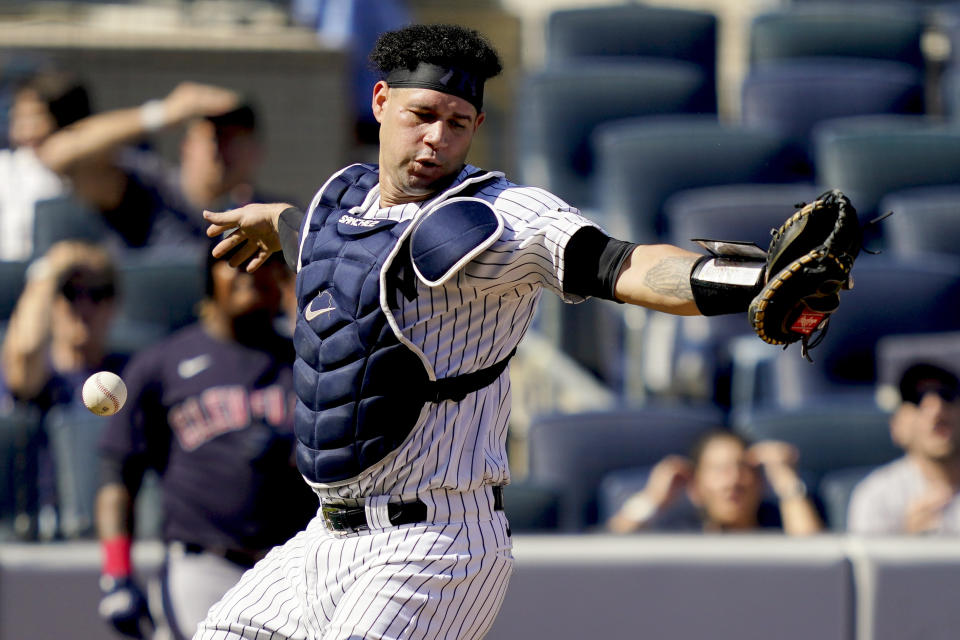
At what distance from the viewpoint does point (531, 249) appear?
2.62 m

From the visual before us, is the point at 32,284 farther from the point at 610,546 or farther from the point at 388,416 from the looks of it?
the point at 388,416

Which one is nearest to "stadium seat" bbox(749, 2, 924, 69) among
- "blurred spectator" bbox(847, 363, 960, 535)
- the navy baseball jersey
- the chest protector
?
"blurred spectator" bbox(847, 363, 960, 535)

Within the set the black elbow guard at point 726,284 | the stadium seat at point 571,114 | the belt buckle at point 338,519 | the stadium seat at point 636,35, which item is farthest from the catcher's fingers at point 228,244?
the stadium seat at point 636,35

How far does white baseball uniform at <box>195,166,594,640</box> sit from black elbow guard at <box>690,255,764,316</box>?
0.28m

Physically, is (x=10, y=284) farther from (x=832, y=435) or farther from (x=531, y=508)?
(x=832, y=435)

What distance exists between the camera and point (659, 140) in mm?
6891

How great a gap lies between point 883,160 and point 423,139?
15.7 feet

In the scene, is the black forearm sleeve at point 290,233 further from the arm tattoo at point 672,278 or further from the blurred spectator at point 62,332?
the blurred spectator at point 62,332

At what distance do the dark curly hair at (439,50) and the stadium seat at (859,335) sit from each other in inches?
140

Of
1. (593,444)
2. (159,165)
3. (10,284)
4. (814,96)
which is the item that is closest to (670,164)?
(814,96)

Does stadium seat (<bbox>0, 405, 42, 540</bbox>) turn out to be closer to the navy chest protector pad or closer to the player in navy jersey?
the player in navy jersey

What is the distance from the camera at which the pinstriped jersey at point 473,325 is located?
2.63 meters

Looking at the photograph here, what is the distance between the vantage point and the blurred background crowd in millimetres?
5148

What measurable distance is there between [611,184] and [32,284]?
2.74 metres
